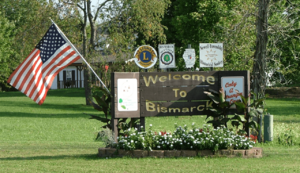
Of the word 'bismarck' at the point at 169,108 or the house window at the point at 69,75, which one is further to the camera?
the house window at the point at 69,75

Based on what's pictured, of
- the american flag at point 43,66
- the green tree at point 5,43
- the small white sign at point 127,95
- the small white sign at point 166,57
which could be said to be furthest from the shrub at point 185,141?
the green tree at point 5,43

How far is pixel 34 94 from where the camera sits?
9.41 m

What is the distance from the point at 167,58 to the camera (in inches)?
602

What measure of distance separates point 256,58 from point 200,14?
20.3 metres

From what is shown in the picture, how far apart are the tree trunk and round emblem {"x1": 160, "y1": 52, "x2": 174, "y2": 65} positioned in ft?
10.3

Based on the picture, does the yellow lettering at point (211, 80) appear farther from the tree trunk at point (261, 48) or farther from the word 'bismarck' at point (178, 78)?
the tree trunk at point (261, 48)

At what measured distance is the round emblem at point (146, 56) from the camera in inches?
520

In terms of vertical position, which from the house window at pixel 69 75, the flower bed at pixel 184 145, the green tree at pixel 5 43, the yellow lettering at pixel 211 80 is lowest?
the flower bed at pixel 184 145

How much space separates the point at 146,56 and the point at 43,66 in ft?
14.5

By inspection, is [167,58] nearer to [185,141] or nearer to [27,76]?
[185,141]

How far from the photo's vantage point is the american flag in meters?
9.44

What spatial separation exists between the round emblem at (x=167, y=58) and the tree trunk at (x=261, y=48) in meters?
3.13

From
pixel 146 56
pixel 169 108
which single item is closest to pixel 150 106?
pixel 169 108

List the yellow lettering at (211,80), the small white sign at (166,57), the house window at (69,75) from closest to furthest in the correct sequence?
1. the yellow lettering at (211,80)
2. the small white sign at (166,57)
3. the house window at (69,75)
